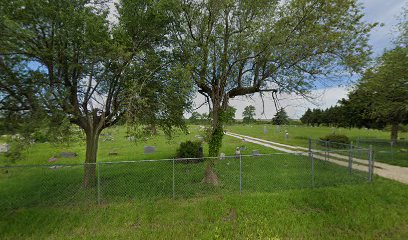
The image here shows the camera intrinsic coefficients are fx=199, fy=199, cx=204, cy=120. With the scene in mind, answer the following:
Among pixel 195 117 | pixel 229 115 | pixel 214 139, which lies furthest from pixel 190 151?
pixel 229 115

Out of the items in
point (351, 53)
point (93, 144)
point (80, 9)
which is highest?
point (80, 9)

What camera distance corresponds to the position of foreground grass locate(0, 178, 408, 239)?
16.8 feet

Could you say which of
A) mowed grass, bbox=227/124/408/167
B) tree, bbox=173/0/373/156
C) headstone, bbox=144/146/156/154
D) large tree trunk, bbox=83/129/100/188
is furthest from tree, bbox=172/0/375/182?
headstone, bbox=144/146/156/154

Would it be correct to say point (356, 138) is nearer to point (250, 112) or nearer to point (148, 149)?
point (250, 112)

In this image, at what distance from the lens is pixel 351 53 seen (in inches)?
294

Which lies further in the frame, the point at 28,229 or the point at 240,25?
the point at 240,25

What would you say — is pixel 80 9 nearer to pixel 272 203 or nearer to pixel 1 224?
pixel 1 224

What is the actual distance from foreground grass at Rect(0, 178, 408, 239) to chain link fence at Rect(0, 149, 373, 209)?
69cm

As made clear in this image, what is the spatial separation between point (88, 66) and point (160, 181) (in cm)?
551

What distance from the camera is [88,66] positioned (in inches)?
295

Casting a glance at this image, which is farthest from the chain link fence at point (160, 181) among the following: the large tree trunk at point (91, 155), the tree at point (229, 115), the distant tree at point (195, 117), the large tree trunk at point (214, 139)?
the distant tree at point (195, 117)

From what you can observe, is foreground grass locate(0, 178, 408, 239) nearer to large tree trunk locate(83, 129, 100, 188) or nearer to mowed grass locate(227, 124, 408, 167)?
large tree trunk locate(83, 129, 100, 188)

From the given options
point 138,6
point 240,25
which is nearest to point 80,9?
point 138,6

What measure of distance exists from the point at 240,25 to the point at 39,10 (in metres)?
6.89
